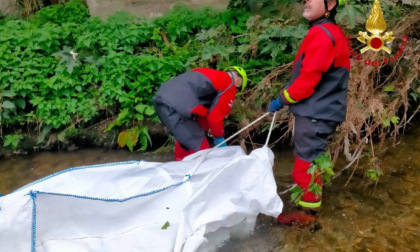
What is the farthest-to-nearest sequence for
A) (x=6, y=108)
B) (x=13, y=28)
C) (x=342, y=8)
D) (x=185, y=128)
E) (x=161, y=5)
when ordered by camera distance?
(x=161, y=5) → (x=13, y=28) → (x=6, y=108) → (x=342, y=8) → (x=185, y=128)

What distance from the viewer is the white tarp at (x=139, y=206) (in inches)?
104

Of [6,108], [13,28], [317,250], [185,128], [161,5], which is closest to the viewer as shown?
[317,250]

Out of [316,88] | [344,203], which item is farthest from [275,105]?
[344,203]

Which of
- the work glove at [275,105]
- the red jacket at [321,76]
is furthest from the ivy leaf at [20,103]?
the red jacket at [321,76]

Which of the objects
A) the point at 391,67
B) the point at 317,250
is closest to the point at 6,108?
the point at 317,250

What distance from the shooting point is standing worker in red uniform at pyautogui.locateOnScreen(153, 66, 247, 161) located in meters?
3.58

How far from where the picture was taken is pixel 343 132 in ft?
13.3

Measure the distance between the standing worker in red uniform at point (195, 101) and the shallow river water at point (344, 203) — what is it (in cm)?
87

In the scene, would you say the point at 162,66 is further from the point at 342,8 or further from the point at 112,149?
the point at 342,8

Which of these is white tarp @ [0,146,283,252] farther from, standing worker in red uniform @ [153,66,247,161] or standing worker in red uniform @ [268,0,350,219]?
standing worker in red uniform @ [153,66,247,161]

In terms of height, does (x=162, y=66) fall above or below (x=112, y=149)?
above

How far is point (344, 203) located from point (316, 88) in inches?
44.9

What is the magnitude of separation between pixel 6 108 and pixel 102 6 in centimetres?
190
